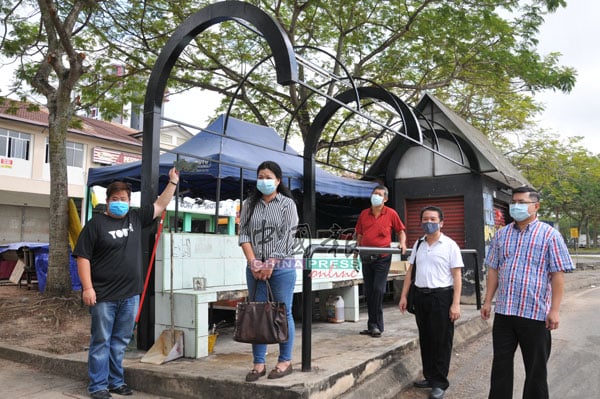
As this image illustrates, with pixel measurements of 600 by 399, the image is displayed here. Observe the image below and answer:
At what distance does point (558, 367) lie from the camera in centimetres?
524

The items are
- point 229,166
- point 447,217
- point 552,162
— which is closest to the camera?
point 229,166

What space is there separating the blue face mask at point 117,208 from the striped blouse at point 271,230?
1025mm

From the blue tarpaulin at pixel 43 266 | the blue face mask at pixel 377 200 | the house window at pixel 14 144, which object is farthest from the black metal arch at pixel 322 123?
the house window at pixel 14 144

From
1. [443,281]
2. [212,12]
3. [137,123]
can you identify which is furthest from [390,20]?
[137,123]

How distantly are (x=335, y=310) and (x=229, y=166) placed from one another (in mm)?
2820

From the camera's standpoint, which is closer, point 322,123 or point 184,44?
point 184,44

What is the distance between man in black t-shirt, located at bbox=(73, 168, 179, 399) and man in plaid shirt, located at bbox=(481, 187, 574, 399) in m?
2.98

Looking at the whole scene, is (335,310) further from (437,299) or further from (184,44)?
(184,44)

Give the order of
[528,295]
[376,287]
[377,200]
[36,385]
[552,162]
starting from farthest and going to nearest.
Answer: [552,162], [377,200], [376,287], [36,385], [528,295]

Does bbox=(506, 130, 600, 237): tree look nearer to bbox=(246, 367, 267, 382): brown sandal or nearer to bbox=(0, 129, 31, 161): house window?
bbox=(246, 367, 267, 382): brown sandal

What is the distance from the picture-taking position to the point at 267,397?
3.46 metres

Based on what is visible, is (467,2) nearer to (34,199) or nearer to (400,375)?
(400,375)

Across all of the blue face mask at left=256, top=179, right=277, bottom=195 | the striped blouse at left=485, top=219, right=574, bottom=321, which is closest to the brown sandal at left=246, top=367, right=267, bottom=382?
the blue face mask at left=256, top=179, right=277, bottom=195

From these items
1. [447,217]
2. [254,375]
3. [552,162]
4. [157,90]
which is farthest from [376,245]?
[552,162]
